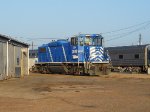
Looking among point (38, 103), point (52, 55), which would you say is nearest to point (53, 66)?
point (52, 55)

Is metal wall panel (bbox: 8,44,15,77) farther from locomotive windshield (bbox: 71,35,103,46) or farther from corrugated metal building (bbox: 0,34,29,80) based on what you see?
locomotive windshield (bbox: 71,35,103,46)

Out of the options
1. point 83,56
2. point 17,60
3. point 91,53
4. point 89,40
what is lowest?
point 17,60

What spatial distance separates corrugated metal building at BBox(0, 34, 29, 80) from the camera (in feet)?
104

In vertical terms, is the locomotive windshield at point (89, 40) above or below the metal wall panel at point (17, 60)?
above

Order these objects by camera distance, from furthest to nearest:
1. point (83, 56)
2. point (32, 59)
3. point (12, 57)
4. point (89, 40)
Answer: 1. point (32, 59)
2. point (89, 40)
3. point (83, 56)
4. point (12, 57)

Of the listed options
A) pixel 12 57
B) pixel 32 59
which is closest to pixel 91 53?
pixel 12 57

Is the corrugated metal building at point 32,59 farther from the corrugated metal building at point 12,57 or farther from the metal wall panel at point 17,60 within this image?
the metal wall panel at point 17,60

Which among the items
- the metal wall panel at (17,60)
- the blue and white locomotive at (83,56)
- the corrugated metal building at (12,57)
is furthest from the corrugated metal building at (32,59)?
the metal wall panel at (17,60)

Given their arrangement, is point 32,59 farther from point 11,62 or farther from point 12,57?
point 11,62

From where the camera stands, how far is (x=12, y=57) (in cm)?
3650

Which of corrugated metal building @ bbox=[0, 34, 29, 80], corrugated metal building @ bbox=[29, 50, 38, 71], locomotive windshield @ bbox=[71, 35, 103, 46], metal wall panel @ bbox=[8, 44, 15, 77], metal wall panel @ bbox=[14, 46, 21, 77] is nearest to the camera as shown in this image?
corrugated metal building @ bbox=[0, 34, 29, 80]

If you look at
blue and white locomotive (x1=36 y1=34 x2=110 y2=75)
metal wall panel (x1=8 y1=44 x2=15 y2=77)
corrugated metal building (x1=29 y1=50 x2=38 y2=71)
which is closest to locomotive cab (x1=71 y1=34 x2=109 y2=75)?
blue and white locomotive (x1=36 y1=34 x2=110 y2=75)

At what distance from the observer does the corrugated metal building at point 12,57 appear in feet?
104

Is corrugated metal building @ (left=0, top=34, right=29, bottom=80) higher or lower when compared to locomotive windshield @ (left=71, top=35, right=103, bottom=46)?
lower
